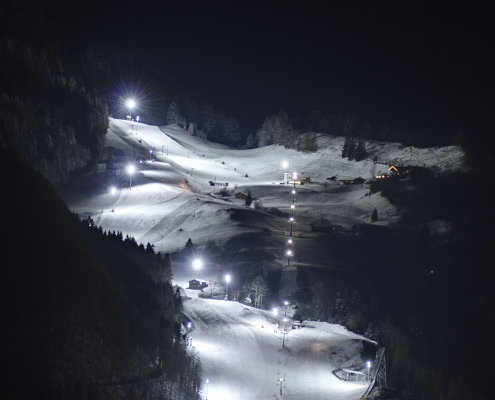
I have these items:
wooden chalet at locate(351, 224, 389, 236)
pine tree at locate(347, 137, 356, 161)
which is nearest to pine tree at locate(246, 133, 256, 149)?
pine tree at locate(347, 137, 356, 161)

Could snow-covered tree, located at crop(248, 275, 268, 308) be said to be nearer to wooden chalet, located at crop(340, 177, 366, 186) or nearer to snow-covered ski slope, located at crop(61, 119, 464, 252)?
snow-covered ski slope, located at crop(61, 119, 464, 252)

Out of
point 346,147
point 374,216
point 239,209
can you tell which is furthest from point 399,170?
point 239,209

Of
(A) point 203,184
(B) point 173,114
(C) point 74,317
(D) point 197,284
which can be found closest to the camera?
(C) point 74,317

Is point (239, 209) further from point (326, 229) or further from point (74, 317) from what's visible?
point (74, 317)

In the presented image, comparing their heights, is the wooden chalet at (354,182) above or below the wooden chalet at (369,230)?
Answer: above

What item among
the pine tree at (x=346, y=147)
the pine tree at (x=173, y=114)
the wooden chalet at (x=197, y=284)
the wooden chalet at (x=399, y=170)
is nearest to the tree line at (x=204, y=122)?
the pine tree at (x=173, y=114)

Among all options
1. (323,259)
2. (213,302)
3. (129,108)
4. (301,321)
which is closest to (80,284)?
(213,302)

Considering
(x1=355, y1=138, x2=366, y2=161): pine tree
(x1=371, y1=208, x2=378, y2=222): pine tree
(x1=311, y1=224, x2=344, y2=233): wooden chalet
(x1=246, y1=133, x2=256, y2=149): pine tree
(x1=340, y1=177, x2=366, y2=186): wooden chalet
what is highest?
(x1=246, y1=133, x2=256, y2=149): pine tree

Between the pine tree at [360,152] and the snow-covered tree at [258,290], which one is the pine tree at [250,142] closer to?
the pine tree at [360,152]
